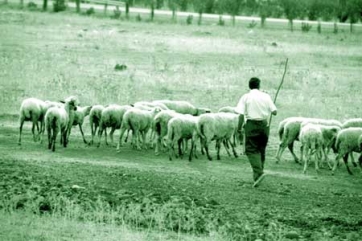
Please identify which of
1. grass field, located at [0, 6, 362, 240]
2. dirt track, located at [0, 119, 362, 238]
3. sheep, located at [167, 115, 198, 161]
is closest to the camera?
grass field, located at [0, 6, 362, 240]

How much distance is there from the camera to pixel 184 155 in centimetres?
1755

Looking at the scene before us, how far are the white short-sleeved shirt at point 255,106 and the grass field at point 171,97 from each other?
4.24 feet

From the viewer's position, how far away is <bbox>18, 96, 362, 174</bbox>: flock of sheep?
54.0 feet

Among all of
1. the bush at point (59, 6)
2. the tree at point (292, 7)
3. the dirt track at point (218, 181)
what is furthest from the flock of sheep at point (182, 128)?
the tree at point (292, 7)

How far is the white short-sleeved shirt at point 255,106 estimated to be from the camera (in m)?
13.9

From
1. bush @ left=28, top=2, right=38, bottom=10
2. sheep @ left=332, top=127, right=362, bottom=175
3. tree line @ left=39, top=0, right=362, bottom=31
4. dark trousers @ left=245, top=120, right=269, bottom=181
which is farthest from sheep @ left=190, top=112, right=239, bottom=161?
tree line @ left=39, top=0, right=362, bottom=31

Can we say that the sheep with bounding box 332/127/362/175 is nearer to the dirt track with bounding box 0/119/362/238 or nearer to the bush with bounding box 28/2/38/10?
the dirt track with bounding box 0/119/362/238

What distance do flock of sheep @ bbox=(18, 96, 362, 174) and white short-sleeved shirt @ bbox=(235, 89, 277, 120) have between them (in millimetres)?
2585

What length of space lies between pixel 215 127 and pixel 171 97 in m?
7.73

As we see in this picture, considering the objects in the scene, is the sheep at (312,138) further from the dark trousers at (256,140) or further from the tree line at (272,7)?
the tree line at (272,7)

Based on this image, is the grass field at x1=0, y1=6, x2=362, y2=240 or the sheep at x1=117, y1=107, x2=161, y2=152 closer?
the grass field at x1=0, y1=6, x2=362, y2=240

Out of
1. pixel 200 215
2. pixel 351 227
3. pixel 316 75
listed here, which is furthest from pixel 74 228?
pixel 316 75

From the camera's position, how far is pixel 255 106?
1385 cm

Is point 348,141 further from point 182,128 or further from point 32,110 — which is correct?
point 32,110
